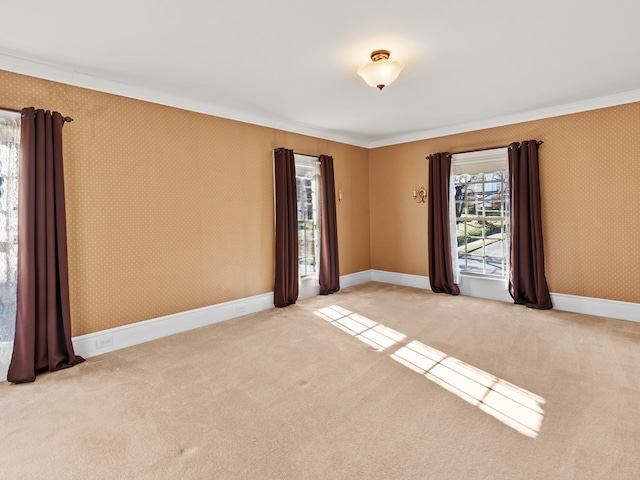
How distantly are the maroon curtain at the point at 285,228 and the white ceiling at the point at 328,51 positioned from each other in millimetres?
852

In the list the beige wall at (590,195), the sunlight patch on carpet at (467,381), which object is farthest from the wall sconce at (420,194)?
the sunlight patch on carpet at (467,381)

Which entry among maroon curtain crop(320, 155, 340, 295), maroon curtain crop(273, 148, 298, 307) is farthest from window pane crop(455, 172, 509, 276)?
maroon curtain crop(273, 148, 298, 307)

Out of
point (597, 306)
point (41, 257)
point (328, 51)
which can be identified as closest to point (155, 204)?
point (41, 257)

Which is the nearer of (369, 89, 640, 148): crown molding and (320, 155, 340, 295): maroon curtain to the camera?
(369, 89, 640, 148): crown molding

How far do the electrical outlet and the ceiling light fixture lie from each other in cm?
349

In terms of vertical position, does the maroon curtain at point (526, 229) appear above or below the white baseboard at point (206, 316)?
above

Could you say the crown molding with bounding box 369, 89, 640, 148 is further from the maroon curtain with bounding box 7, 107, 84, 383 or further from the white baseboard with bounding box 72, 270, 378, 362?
the maroon curtain with bounding box 7, 107, 84, 383

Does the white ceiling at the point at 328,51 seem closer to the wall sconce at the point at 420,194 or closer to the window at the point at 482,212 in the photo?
the window at the point at 482,212

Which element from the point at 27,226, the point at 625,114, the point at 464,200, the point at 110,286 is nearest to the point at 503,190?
the point at 464,200

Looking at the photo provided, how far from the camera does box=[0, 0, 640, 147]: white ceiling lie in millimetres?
2396

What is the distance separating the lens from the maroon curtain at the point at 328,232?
5.80 meters

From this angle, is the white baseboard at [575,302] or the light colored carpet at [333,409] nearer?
the light colored carpet at [333,409]

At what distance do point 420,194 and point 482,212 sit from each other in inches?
41.0

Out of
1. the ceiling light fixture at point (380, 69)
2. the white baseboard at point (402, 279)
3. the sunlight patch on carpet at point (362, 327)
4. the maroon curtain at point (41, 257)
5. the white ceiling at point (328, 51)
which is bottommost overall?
the sunlight patch on carpet at point (362, 327)
